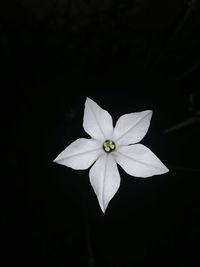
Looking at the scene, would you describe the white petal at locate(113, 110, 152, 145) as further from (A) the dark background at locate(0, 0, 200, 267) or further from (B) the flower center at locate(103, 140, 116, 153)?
(A) the dark background at locate(0, 0, 200, 267)

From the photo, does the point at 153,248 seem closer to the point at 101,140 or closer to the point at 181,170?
the point at 181,170

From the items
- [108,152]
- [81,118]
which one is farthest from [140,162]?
[81,118]

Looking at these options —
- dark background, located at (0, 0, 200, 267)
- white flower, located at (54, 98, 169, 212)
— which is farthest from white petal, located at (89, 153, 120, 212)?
dark background, located at (0, 0, 200, 267)

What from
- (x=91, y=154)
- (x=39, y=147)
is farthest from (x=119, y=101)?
(x=91, y=154)

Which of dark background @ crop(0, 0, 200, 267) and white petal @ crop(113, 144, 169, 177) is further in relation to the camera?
dark background @ crop(0, 0, 200, 267)

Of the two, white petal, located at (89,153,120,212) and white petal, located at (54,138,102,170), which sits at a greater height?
white petal, located at (54,138,102,170)

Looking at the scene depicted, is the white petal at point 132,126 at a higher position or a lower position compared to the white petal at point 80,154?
higher

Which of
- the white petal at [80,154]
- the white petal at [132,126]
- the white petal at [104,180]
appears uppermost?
the white petal at [132,126]

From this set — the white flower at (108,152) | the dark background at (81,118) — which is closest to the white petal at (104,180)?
the white flower at (108,152)

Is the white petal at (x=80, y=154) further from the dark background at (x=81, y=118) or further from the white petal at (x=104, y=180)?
the dark background at (x=81, y=118)
